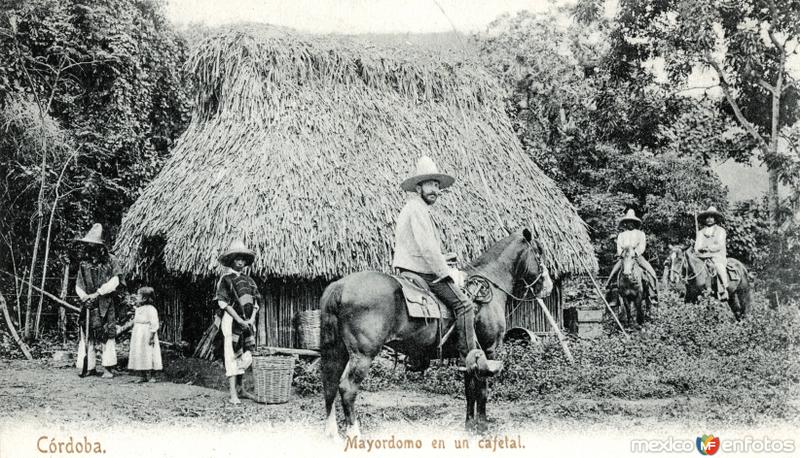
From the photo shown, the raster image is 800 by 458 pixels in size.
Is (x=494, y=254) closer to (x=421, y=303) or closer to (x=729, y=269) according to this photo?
(x=421, y=303)

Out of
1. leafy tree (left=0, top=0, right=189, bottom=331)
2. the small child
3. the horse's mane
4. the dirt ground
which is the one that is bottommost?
the dirt ground

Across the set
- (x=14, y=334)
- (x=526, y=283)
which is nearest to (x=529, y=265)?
(x=526, y=283)

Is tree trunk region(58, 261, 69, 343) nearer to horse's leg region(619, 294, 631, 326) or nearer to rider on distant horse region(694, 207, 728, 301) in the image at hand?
horse's leg region(619, 294, 631, 326)

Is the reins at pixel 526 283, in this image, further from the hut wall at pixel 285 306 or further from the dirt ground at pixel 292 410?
the hut wall at pixel 285 306

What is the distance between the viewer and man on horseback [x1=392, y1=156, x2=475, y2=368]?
22.1 feet

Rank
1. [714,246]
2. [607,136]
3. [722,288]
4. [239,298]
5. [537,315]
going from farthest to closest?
1. [607,136]
2. [714,246]
3. [722,288]
4. [537,315]
5. [239,298]

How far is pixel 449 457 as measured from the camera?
6262mm

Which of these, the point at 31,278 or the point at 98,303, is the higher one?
the point at 31,278

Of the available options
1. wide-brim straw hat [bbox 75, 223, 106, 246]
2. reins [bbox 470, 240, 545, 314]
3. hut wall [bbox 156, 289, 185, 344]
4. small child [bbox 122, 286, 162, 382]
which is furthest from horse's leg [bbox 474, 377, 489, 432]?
hut wall [bbox 156, 289, 185, 344]

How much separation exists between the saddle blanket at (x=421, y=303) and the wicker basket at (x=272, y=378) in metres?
A: 2.39

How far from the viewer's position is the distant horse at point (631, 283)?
1242 cm

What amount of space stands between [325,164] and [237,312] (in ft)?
8.50

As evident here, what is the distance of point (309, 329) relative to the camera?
9680 mm

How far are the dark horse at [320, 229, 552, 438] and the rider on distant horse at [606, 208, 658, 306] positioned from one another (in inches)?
245
